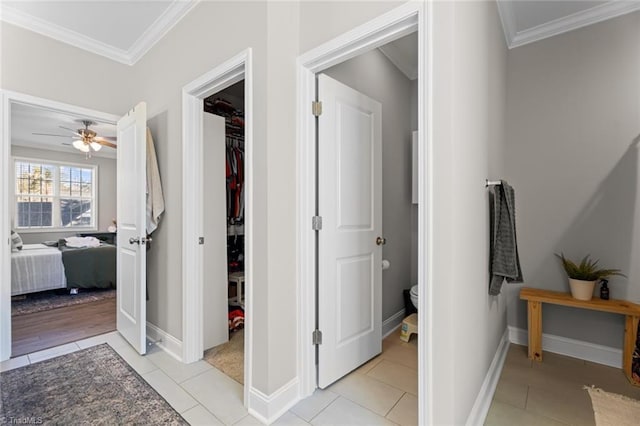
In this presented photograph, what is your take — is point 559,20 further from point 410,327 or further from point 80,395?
point 80,395

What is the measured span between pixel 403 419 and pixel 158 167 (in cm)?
256

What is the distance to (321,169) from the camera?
6.15 feet

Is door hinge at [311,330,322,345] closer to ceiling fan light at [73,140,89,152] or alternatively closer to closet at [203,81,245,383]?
closet at [203,81,245,383]

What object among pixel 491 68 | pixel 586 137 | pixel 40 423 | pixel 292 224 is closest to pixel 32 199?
pixel 40 423

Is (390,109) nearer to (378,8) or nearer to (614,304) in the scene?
(378,8)

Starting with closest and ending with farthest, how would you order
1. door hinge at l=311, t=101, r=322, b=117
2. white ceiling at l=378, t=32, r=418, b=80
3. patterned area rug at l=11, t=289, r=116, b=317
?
1. door hinge at l=311, t=101, r=322, b=117
2. white ceiling at l=378, t=32, r=418, b=80
3. patterned area rug at l=11, t=289, r=116, b=317

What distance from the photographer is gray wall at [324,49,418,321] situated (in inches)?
105

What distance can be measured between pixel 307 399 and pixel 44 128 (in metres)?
6.18

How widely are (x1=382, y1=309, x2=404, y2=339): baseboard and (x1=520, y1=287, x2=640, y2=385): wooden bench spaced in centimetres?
108

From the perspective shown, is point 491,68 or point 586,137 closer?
point 491,68

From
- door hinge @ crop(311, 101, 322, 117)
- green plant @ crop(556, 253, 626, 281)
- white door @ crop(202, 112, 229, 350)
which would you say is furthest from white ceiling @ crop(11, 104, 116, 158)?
green plant @ crop(556, 253, 626, 281)

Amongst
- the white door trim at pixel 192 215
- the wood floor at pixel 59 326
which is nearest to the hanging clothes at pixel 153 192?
the white door trim at pixel 192 215

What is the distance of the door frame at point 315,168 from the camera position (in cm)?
127

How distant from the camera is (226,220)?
2717 mm
